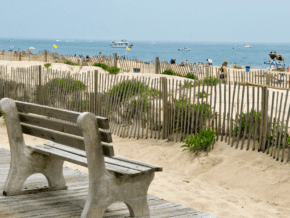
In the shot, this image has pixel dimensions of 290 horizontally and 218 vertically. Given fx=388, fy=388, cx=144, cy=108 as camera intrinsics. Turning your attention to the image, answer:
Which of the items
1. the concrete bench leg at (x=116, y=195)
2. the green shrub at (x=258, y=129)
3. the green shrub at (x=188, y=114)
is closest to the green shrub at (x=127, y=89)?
the green shrub at (x=188, y=114)

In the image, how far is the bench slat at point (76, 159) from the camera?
3.04m

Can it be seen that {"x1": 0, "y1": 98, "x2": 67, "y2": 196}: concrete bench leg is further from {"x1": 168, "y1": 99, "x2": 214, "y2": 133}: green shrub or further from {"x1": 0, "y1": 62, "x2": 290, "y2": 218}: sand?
{"x1": 168, "y1": 99, "x2": 214, "y2": 133}: green shrub

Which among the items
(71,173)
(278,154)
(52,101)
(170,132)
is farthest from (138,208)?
(52,101)

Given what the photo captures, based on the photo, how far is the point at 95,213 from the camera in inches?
116

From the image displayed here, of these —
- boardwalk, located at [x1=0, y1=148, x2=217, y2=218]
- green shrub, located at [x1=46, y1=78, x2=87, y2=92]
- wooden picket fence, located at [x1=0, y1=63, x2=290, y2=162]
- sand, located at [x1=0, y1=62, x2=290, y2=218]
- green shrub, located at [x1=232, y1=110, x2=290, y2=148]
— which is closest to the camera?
boardwalk, located at [x1=0, y1=148, x2=217, y2=218]

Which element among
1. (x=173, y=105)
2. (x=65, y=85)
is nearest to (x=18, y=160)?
(x=173, y=105)

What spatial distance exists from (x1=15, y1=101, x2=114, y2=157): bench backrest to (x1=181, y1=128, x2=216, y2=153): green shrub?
401 centimetres

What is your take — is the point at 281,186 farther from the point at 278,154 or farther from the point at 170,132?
the point at 170,132

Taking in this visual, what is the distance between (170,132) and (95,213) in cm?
543

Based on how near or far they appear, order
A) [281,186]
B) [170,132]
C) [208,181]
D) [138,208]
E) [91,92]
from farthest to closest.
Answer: [91,92] → [170,132] → [208,181] → [281,186] → [138,208]

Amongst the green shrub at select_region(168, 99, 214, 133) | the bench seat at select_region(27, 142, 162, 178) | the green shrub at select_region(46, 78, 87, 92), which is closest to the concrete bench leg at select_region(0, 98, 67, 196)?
the bench seat at select_region(27, 142, 162, 178)

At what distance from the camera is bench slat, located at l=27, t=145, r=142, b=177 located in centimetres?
304

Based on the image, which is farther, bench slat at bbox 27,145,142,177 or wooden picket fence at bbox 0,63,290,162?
wooden picket fence at bbox 0,63,290,162

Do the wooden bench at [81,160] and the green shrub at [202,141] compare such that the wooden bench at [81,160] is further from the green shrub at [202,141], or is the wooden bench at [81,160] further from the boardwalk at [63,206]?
the green shrub at [202,141]
